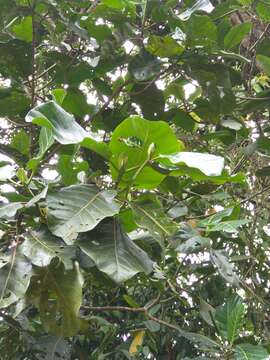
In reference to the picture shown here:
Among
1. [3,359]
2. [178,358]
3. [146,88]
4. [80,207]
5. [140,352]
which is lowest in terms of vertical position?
[178,358]

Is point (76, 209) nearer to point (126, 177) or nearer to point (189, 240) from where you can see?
point (126, 177)

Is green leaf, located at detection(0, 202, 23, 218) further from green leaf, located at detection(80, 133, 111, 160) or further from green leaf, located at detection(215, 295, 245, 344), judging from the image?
green leaf, located at detection(215, 295, 245, 344)

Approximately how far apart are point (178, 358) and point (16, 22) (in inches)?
57.7

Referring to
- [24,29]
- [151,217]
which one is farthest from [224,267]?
[24,29]

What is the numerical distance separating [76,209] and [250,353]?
71 centimetres

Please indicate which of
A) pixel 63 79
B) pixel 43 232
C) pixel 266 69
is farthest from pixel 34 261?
pixel 266 69

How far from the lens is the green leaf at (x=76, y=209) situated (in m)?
0.85

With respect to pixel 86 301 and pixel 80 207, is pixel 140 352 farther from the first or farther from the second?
pixel 80 207

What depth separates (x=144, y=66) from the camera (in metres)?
1.37

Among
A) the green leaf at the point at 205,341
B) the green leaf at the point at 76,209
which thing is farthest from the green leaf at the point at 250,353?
the green leaf at the point at 76,209

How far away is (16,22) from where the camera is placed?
54.7 inches

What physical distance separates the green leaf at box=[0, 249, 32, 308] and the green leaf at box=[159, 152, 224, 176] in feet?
1.08

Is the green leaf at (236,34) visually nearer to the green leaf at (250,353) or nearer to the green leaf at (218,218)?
the green leaf at (218,218)

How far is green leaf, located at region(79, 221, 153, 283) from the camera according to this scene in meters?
0.87
